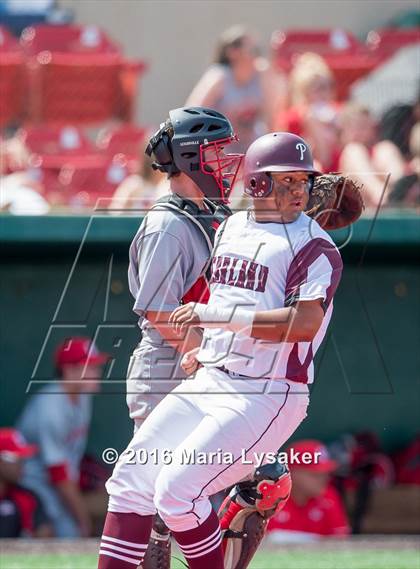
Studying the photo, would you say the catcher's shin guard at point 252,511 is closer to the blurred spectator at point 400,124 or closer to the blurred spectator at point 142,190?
the blurred spectator at point 142,190

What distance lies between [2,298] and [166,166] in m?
3.18

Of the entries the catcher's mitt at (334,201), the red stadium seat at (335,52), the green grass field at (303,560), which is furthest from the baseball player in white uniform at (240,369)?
the red stadium seat at (335,52)

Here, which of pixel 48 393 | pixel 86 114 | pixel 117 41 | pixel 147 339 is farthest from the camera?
pixel 117 41

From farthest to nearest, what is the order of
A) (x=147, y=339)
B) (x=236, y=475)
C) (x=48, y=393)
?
(x=48, y=393) < (x=147, y=339) < (x=236, y=475)

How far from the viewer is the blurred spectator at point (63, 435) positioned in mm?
6488

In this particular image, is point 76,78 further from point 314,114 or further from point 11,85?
point 314,114

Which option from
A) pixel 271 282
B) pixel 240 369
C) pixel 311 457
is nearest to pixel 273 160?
pixel 271 282

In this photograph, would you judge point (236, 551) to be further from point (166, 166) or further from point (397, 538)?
point (397, 538)

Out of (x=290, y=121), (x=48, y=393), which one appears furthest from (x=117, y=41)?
(x=48, y=393)

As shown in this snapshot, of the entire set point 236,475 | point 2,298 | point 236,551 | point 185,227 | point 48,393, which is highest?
point 185,227

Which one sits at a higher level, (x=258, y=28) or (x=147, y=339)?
(x=147, y=339)

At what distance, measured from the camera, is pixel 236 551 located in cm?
388

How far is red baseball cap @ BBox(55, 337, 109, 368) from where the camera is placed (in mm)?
6590

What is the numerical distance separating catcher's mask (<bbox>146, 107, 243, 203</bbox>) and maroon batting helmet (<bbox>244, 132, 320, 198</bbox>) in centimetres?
29
